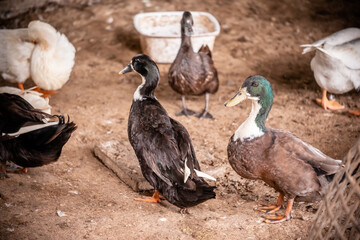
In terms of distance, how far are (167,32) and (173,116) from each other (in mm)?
2395

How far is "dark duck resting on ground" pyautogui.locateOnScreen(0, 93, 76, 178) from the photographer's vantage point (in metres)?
3.35

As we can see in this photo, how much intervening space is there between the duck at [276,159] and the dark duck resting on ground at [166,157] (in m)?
0.34

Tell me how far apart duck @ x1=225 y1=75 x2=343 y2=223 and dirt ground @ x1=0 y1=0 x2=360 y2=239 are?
0.29 metres

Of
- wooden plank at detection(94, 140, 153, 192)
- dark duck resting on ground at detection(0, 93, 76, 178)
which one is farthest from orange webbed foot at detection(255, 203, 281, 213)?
dark duck resting on ground at detection(0, 93, 76, 178)

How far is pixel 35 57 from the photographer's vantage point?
514cm

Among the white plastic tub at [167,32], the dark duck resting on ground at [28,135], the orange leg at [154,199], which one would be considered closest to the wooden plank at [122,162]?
the orange leg at [154,199]

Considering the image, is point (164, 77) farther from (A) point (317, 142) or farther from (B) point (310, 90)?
(A) point (317, 142)

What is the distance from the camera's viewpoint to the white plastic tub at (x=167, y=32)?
20.5 ft

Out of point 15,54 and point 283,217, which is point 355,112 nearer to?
point 283,217

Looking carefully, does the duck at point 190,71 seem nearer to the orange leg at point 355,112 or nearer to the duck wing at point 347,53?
the duck wing at point 347,53

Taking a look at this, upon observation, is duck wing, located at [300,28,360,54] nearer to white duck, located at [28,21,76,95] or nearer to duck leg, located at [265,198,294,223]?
duck leg, located at [265,198,294,223]

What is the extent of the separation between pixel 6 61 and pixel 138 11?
10.5ft

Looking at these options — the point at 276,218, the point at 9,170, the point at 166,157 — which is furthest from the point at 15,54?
the point at 276,218

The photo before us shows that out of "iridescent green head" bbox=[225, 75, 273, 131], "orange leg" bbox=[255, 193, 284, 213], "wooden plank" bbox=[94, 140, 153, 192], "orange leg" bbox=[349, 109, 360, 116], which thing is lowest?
"orange leg" bbox=[349, 109, 360, 116]
